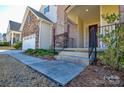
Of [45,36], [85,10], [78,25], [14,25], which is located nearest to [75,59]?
[85,10]

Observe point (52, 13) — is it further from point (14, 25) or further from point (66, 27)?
point (14, 25)

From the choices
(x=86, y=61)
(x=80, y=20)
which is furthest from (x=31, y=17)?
(x=86, y=61)

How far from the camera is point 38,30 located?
13164 millimetres

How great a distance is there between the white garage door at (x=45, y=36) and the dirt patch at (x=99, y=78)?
9.18m

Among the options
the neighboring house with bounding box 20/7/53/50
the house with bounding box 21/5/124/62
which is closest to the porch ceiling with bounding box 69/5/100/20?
the house with bounding box 21/5/124/62

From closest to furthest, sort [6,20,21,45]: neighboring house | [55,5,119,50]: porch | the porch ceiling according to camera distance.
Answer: the porch ceiling < [55,5,119,50]: porch < [6,20,21,45]: neighboring house

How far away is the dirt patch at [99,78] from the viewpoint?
11.2 ft

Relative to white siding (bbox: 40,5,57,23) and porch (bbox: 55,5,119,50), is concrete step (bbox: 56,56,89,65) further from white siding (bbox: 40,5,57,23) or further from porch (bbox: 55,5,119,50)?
white siding (bbox: 40,5,57,23)

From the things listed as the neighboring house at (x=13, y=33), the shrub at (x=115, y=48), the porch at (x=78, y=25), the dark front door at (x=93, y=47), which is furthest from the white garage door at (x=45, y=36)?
the neighboring house at (x=13, y=33)

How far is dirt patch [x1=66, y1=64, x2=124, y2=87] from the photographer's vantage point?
340 cm

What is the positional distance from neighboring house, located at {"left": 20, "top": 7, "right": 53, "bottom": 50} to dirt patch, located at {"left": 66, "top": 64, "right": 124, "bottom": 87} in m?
9.18

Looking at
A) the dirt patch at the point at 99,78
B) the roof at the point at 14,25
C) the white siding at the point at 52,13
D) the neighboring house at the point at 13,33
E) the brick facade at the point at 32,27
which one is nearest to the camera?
the dirt patch at the point at 99,78

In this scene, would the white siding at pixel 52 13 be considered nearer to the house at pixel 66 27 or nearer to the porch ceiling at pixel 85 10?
the house at pixel 66 27
